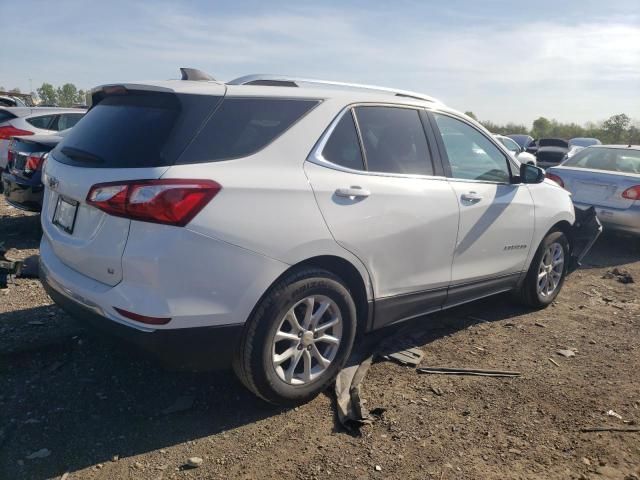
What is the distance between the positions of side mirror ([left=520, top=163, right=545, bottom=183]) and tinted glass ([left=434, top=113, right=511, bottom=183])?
0.15 metres

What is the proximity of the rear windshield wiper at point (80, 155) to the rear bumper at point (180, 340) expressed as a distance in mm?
738

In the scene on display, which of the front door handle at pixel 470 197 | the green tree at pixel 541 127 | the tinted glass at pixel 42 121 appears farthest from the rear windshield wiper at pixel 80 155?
the green tree at pixel 541 127

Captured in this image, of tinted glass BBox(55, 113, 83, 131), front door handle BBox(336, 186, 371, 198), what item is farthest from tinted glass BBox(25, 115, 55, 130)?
front door handle BBox(336, 186, 371, 198)

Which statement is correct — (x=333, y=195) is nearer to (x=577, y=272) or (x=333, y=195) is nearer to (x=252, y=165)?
(x=252, y=165)

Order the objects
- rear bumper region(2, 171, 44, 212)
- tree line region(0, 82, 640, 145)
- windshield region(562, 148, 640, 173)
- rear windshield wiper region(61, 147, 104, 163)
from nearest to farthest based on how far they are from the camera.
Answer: rear windshield wiper region(61, 147, 104, 163)
rear bumper region(2, 171, 44, 212)
windshield region(562, 148, 640, 173)
tree line region(0, 82, 640, 145)

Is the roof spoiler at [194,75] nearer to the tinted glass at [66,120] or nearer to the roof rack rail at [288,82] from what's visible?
the roof rack rail at [288,82]

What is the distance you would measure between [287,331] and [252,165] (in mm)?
963

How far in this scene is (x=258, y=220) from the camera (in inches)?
112

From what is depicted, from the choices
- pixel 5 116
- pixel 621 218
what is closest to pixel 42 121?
pixel 5 116

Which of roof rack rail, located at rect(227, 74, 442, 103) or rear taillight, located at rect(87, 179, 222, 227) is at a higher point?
roof rack rail, located at rect(227, 74, 442, 103)

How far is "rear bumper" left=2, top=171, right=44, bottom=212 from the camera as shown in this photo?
6.33 metres

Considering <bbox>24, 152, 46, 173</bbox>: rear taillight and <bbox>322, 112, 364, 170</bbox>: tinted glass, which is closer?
<bbox>322, 112, 364, 170</bbox>: tinted glass

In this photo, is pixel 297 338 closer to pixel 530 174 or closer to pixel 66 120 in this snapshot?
pixel 530 174

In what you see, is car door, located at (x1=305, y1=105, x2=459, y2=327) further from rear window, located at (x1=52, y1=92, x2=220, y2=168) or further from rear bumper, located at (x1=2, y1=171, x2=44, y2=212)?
rear bumper, located at (x1=2, y1=171, x2=44, y2=212)
